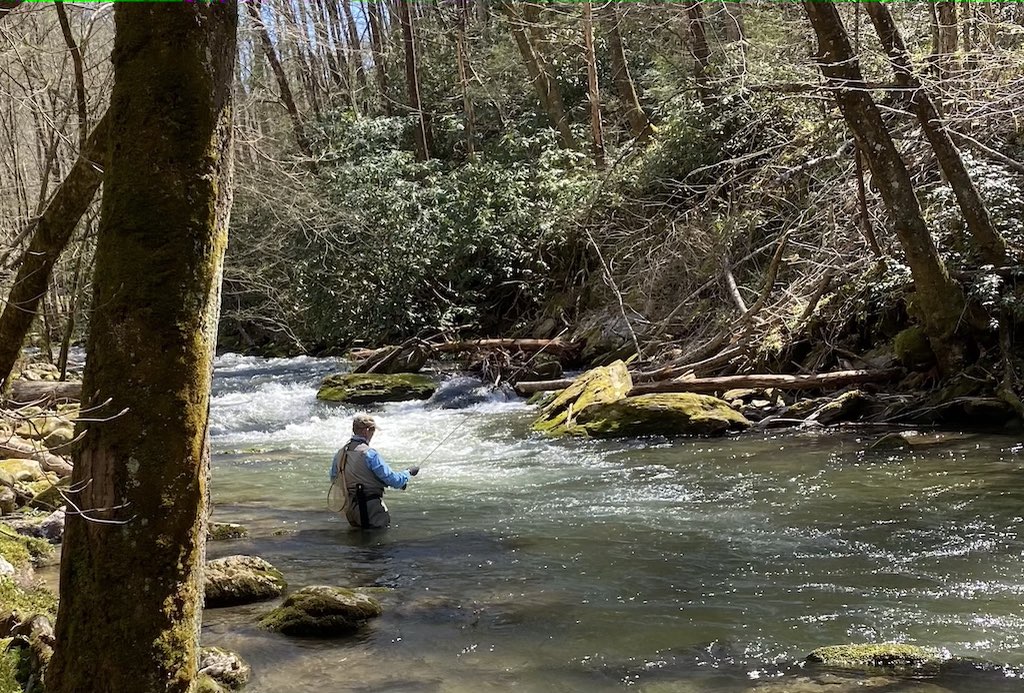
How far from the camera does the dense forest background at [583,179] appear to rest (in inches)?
445

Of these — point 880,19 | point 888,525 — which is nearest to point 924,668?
point 888,525

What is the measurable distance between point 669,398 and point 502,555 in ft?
18.2

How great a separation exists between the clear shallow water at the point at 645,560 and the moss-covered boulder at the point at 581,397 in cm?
72

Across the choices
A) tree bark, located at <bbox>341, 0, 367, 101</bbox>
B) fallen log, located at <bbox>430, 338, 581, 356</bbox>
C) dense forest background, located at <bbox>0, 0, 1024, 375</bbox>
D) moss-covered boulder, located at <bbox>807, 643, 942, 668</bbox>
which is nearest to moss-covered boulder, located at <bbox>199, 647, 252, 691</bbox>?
moss-covered boulder, located at <bbox>807, 643, 942, 668</bbox>

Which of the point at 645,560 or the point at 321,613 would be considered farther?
the point at 645,560

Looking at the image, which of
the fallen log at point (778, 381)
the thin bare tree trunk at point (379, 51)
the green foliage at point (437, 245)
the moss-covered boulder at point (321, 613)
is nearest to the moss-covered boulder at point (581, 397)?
the fallen log at point (778, 381)

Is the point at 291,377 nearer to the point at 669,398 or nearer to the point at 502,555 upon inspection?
the point at 669,398

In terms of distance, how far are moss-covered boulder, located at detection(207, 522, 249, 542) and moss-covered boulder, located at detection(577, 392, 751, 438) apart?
5.22 m

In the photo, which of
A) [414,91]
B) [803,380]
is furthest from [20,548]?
[414,91]

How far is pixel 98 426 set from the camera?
2.84 meters

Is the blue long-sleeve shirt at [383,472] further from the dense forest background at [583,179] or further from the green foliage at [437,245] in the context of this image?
the green foliage at [437,245]

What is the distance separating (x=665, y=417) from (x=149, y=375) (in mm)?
9607

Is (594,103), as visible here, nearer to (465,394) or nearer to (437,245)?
(437,245)

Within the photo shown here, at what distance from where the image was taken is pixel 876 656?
454cm
